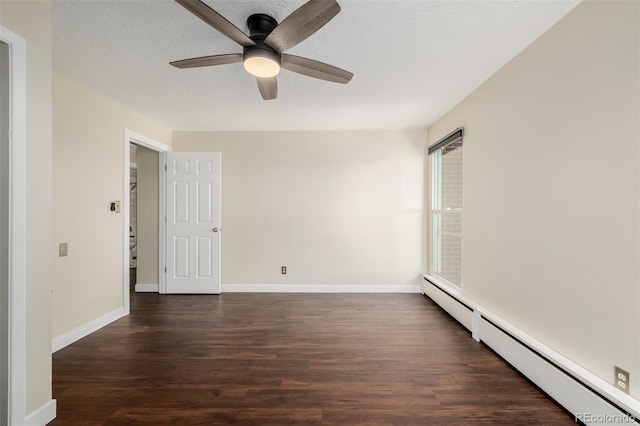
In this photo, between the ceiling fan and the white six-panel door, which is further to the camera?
the white six-panel door

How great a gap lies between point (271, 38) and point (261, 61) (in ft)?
0.53

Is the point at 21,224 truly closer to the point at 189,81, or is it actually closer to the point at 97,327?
the point at 189,81

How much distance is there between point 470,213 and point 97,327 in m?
3.97

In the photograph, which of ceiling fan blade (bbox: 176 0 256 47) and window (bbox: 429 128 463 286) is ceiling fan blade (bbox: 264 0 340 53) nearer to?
ceiling fan blade (bbox: 176 0 256 47)

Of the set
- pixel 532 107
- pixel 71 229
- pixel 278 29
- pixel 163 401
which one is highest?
pixel 278 29

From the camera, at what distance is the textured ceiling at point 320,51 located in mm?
1678

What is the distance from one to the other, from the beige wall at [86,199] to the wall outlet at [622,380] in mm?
3890

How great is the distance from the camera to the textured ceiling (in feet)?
5.50

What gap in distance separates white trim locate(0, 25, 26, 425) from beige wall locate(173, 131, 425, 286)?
2.80 m

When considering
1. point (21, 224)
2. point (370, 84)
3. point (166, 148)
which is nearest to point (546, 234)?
point (370, 84)

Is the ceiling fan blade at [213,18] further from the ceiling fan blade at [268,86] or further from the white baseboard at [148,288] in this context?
the white baseboard at [148,288]

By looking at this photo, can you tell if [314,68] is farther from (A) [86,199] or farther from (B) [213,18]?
(A) [86,199]

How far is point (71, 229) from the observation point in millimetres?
2635

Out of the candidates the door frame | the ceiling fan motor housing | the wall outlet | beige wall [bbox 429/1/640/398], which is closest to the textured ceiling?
the ceiling fan motor housing
